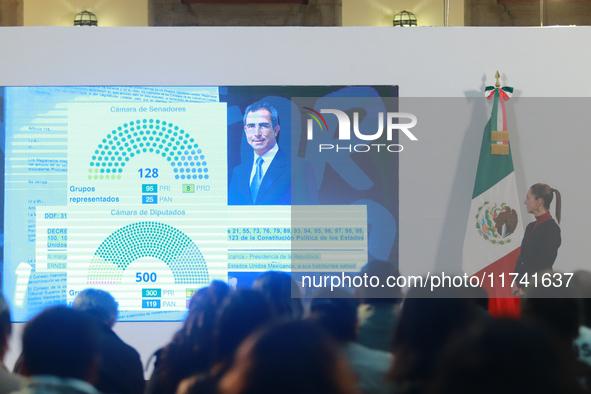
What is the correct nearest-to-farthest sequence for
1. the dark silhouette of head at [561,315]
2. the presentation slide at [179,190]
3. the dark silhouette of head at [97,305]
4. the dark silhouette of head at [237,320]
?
the dark silhouette of head at [237,320] → the dark silhouette of head at [561,315] → the dark silhouette of head at [97,305] → the presentation slide at [179,190]

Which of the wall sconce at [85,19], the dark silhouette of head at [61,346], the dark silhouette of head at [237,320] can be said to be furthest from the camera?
the wall sconce at [85,19]

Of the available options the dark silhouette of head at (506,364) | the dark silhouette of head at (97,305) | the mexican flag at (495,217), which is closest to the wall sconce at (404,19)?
the mexican flag at (495,217)

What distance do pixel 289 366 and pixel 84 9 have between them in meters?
8.59

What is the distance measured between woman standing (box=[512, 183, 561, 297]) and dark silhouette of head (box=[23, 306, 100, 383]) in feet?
11.8

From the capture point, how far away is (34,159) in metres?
4.36

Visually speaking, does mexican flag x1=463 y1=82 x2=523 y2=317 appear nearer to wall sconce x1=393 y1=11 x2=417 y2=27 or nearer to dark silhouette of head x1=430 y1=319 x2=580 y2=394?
dark silhouette of head x1=430 y1=319 x2=580 y2=394

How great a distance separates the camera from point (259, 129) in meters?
4.43

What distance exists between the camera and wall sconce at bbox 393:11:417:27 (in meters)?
8.45

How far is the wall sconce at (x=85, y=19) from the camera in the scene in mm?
8336

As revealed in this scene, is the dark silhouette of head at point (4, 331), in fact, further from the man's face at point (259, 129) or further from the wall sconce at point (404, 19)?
the wall sconce at point (404, 19)

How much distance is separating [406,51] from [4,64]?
11.0 feet

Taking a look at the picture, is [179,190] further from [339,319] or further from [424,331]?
[424,331]

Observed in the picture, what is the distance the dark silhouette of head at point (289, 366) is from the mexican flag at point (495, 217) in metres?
3.27

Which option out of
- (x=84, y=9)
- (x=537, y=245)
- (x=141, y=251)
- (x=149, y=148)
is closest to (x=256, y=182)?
(x=149, y=148)
